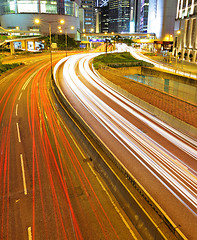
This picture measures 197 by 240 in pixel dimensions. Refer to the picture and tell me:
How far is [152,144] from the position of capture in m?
15.9

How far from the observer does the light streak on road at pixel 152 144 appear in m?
11.6

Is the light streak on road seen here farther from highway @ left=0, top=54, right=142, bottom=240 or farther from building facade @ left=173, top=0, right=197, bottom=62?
building facade @ left=173, top=0, right=197, bottom=62

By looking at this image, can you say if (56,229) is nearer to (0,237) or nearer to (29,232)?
(29,232)

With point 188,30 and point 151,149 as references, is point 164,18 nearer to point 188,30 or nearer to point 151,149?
point 188,30

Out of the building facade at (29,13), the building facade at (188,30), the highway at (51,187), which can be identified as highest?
the building facade at (29,13)

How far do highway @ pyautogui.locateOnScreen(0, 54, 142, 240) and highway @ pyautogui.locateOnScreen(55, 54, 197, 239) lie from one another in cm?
199

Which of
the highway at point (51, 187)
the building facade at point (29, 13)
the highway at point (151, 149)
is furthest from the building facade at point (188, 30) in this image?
the building facade at point (29, 13)

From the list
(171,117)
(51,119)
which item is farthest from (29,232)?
(171,117)

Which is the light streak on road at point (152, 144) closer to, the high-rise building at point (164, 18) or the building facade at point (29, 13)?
the high-rise building at point (164, 18)

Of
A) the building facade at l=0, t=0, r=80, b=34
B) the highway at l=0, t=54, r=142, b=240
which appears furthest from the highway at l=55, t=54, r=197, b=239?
the building facade at l=0, t=0, r=80, b=34

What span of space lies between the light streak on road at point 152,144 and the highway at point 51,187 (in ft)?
9.68

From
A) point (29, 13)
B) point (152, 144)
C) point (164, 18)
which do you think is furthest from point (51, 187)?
point (29, 13)

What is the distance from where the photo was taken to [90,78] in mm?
39438

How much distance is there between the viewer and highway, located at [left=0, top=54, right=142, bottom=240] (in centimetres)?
913
